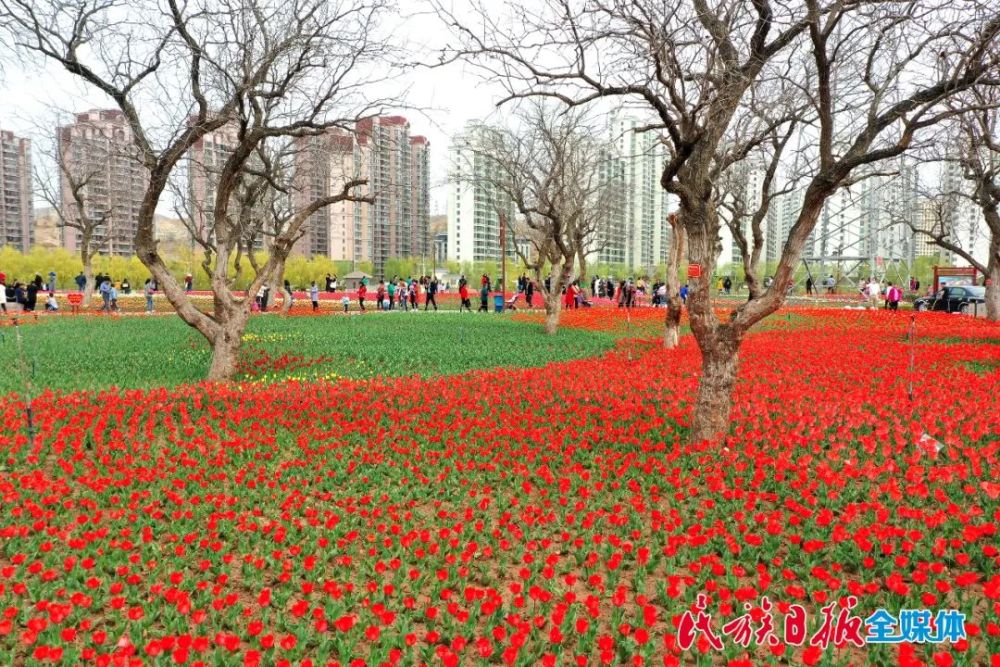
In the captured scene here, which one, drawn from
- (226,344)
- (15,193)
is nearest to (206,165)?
(226,344)

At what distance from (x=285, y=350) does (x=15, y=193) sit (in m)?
62.2

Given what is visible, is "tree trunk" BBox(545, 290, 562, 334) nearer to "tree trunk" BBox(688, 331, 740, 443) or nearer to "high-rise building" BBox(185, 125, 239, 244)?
"high-rise building" BBox(185, 125, 239, 244)

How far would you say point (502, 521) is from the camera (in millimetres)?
5418

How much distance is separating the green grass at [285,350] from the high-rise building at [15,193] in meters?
29.3

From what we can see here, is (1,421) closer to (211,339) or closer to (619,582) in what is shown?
(211,339)

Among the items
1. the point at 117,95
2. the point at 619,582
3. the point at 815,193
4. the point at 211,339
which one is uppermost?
the point at 117,95

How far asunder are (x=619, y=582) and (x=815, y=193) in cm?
448

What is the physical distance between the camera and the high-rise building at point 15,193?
152 ft

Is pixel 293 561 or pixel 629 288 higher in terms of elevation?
pixel 629 288

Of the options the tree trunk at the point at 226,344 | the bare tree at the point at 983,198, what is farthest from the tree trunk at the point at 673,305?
the tree trunk at the point at 226,344

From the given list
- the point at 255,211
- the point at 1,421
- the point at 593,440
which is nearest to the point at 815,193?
the point at 593,440

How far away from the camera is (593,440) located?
7.60m

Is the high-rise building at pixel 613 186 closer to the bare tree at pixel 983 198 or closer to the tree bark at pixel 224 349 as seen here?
the bare tree at pixel 983 198

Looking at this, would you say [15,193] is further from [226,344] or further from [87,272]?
[226,344]
